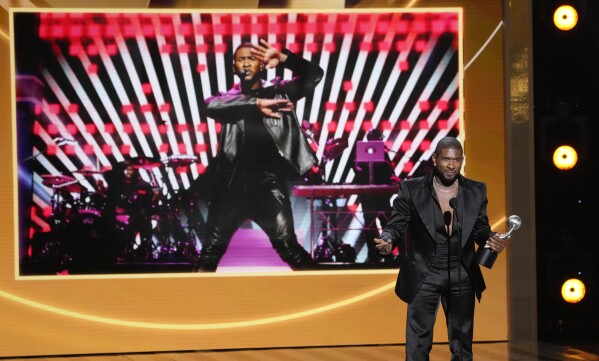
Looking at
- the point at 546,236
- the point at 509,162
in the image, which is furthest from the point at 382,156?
the point at 546,236

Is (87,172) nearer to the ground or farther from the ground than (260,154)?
nearer to the ground

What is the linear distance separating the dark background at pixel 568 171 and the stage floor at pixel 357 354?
31 centimetres

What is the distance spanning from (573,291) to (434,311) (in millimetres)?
2496

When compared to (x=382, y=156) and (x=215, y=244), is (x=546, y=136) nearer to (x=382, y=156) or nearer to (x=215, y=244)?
(x=382, y=156)

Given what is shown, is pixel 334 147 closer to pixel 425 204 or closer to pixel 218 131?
pixel 218 131

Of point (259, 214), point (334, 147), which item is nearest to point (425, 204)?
point (334, 147)

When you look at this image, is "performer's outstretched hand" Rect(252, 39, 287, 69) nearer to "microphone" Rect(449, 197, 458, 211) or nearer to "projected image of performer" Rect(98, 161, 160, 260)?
"projected image of performer" Rect(98, 161, 160, 260)

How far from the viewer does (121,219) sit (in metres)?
6.23

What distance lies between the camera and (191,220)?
628 cm

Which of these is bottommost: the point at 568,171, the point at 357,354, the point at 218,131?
the point at 357,354

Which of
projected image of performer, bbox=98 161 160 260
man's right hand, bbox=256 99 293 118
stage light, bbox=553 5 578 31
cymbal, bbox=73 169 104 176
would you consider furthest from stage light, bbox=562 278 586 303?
cymbal, bbox=73 169 104 176

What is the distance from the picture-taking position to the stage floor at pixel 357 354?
5.96 metres

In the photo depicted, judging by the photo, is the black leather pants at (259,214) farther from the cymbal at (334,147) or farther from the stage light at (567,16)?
the stage light at (567,16)

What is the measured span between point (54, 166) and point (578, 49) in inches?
148
